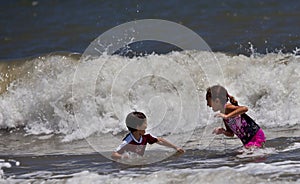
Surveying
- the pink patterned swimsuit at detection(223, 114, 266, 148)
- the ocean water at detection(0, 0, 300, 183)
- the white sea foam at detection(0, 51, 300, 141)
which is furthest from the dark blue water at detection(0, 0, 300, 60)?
the pink patterned swimsuit at detection(223, 114, 266, 148)

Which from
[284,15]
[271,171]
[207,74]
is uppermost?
[284,15]

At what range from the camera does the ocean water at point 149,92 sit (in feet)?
25.3

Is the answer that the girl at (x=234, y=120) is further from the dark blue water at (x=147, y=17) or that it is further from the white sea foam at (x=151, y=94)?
the dark blue water at (x=147, y=17)

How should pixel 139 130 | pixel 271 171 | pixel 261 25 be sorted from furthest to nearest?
pixel 261 25 < pixel 139 130 < pixel 271 171

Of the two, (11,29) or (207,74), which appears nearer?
(207,74)

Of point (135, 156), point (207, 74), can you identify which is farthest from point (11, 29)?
point (135, 156)

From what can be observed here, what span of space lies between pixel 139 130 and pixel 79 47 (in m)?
7.93

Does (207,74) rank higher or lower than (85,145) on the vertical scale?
higher

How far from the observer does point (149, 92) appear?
12008mm

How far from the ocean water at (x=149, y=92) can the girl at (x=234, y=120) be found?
169 millimetres

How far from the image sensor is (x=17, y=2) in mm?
19812

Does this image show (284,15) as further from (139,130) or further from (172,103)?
(139,130)

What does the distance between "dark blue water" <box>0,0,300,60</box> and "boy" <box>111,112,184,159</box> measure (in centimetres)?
617

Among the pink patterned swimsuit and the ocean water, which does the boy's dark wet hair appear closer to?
the ocean water
